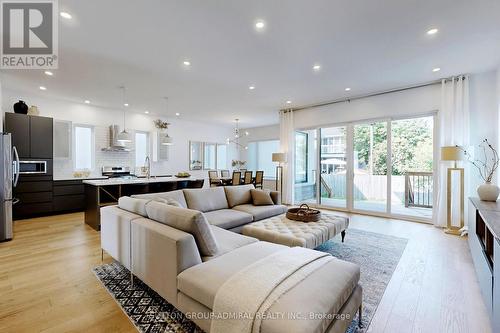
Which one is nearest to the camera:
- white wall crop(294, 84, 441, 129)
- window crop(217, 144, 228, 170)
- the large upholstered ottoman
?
the large upholstered ottoman

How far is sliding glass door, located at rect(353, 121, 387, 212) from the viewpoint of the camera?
18.1 ft

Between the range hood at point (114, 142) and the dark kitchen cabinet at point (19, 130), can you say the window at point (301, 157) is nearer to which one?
the range hood at point (114, 142)

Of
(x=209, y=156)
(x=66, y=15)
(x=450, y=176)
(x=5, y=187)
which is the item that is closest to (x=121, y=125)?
(x=209, y=156)

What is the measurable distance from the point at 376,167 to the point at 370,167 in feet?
0.44

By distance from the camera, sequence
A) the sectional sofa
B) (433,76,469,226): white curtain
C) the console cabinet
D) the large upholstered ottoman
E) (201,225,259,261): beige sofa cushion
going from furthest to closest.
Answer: (433,76,469,226): white curtain, the large upholstered ottoman, (201,225,259,261): beige sofa cushion, the console cabinet, the sectional sofa

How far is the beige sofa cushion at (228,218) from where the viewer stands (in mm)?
3255

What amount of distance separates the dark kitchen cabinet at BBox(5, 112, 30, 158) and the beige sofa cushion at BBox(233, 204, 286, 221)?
16.1 feet

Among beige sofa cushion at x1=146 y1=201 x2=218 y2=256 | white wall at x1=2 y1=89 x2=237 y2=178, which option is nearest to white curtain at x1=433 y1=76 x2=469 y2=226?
beige sofa cushion at x1=146 y1=201 x2=218 y2=256

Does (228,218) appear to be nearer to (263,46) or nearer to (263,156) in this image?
(263,46)

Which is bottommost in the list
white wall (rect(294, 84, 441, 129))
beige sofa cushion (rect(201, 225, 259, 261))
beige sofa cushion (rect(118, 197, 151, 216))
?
beige sofa cushion (rect(201, 225, 259, 261))

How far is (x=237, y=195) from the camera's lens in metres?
4.38

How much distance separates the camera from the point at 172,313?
1.92m

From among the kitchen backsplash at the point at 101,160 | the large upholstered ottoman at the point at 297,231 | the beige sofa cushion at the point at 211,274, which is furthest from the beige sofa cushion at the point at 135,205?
the kitchen backsplash at the point at 101,160

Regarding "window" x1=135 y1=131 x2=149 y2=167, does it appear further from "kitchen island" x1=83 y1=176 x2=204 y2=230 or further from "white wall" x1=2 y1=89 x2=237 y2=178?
"kitchen island" x1=83 y1=176 x2=204 y2=230
